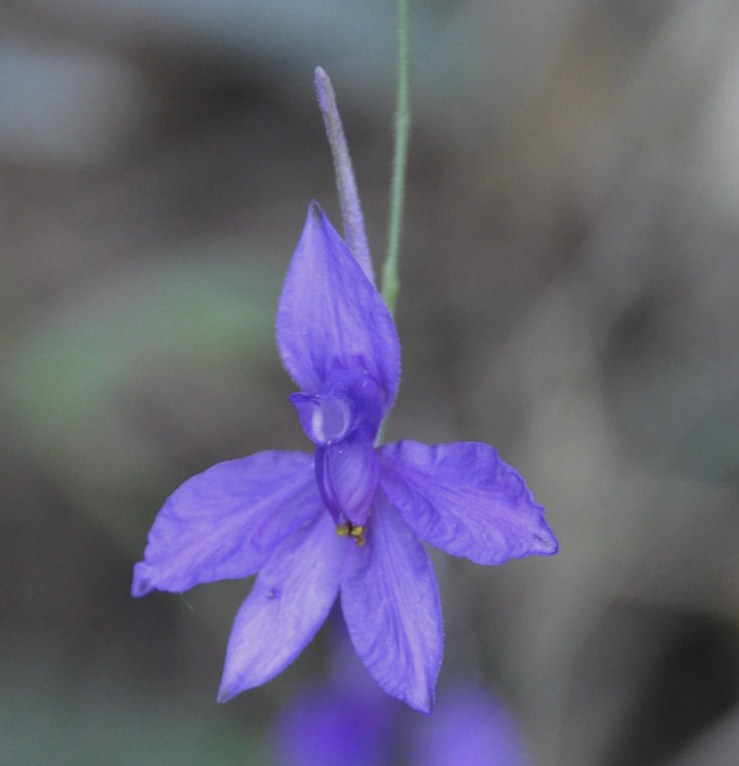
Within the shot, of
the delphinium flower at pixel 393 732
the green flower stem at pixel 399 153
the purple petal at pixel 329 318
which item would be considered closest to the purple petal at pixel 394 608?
the purple petal at pixel 329 318

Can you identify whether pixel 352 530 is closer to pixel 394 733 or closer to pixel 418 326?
pixel 394 733

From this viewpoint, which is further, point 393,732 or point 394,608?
point 393,732

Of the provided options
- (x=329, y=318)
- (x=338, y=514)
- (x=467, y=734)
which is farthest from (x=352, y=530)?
(x=467, y=734)

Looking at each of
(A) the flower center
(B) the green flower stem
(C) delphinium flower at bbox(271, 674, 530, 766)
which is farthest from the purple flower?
(C) delphinium flower at bbox(271, 674, 530, 766)

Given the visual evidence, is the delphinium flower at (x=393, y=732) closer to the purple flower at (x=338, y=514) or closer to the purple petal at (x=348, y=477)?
the purple flower at (x=338, y=514)

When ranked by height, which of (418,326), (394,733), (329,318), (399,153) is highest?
(399,153)

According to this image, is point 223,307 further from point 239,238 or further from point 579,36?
point 579,36

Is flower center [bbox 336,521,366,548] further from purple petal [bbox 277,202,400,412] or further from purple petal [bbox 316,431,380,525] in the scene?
purple petal [bbox 277,202,400,412]

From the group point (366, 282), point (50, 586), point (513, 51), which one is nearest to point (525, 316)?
point (513, 51)
